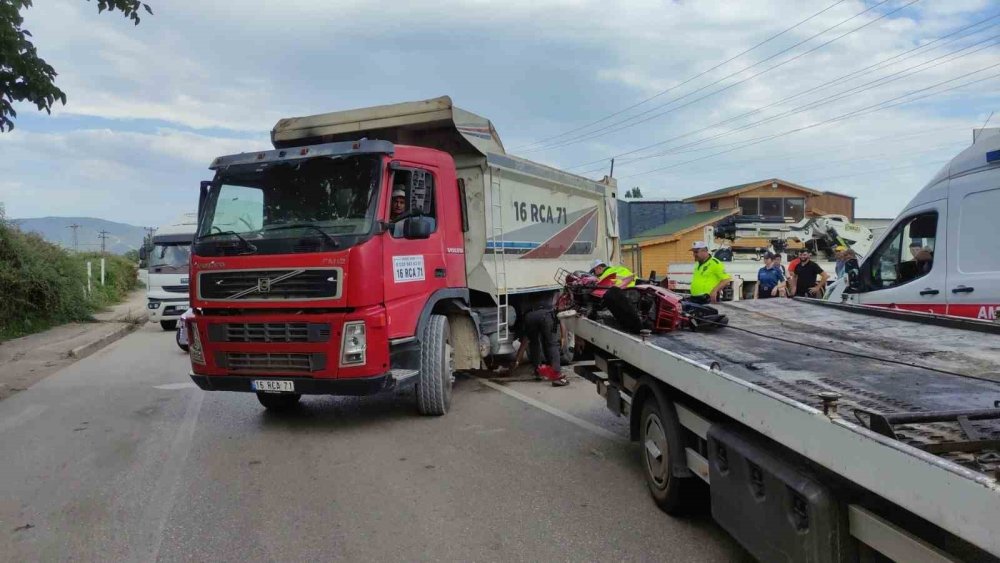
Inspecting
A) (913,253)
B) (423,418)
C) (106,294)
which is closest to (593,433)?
(423,418)

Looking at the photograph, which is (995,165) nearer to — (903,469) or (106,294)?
(903,469)

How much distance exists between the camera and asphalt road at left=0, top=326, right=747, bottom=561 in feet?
12.3

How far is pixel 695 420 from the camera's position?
371 centimetres

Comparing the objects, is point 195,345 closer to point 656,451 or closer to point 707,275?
point 656,451

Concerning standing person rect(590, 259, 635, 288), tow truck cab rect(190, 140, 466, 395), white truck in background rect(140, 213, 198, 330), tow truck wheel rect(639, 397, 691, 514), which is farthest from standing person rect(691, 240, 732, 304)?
white truck in background rect(140, 213, 198, 330)

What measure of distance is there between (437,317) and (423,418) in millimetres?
1049

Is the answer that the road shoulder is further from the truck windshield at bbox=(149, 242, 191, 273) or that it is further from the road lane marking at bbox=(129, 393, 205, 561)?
the road lane marking at bbox=(129, 393, 205, 561)

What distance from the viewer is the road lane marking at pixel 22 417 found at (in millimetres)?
6816

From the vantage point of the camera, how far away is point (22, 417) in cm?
722

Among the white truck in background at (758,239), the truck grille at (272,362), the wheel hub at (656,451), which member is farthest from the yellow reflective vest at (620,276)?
the white truck in background at (758,239)

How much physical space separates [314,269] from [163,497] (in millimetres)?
2110

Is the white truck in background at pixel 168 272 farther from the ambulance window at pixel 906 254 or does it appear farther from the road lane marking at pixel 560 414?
the ambulance window at pixel 906 254

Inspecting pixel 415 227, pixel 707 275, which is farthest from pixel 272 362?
pixel 707 275

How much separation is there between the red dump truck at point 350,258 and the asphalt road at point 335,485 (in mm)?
548
